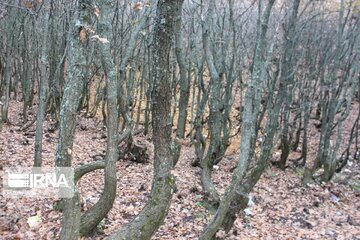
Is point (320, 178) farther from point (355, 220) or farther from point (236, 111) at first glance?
point (236, 111)

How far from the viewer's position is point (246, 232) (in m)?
6.47

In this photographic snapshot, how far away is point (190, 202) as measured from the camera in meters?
7.37

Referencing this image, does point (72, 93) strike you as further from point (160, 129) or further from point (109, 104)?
point (160, 129)

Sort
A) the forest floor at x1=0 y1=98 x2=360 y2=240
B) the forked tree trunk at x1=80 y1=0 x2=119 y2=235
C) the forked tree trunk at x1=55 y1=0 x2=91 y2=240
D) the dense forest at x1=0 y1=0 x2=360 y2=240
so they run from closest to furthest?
the forked tree trunk at x1=55 y1=0 x2=91 y2=240
the dense forest at x1=0 y1=0 x2=360 y2=240
the forked tree trunk at x1=80 y1=0 x2=119 y2=235
the forest floor at x1=0 y1=98 x2=360 y2=240

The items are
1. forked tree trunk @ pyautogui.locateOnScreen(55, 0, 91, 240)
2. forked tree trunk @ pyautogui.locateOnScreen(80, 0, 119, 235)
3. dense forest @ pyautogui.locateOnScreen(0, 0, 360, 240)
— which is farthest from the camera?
forked tree trunk @ pyautogui.locateOnScreen(80, 0, 119, 235)

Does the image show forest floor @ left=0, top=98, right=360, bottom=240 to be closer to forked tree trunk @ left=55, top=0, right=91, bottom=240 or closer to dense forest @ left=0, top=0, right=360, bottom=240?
dense forest @ left=0, top=0, right=360, bottom=240

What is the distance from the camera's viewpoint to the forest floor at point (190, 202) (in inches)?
230

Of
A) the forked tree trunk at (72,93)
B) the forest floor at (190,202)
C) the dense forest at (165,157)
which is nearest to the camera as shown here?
the forked tree trunk at (72,93)

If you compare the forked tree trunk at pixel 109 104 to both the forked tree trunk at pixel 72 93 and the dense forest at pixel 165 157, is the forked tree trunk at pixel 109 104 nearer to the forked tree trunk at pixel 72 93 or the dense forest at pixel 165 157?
the dense forest at pixel 165 157

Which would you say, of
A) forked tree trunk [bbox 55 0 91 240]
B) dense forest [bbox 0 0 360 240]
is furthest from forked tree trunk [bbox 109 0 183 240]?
forked tree trunk [bbox 55 0 91 240]

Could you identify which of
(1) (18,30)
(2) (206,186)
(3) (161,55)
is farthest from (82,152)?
(3) (161,55)

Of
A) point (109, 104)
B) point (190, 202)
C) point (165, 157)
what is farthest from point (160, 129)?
point (190, 202)

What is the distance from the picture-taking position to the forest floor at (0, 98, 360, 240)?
584cm

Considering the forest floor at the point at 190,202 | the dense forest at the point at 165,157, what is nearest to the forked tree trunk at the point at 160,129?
the dense forest at the point at 165,157
